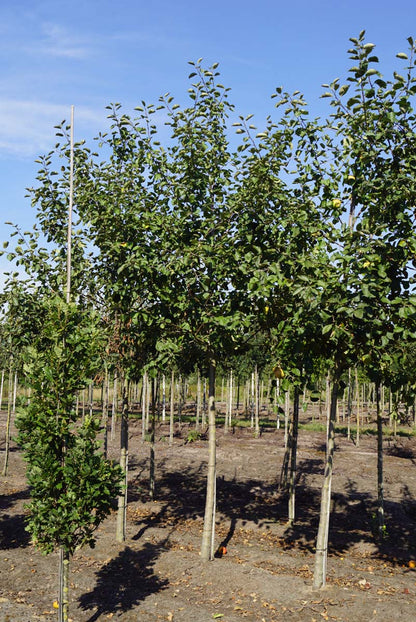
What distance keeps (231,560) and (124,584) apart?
3.03 m

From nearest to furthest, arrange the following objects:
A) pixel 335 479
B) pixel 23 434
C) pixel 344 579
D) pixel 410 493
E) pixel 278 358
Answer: pixel 23 434 < pixel 278 358 < pixel 344 579 < pixel 410 493 < pixel 335 479

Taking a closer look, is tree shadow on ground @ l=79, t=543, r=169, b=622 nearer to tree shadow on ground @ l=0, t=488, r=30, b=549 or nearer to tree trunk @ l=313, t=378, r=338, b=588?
tree shadow on ground @ l=0, t=488, r=30, b=549

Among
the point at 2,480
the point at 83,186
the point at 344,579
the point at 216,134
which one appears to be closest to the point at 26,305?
the point at 83,186

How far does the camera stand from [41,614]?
10.1 meters

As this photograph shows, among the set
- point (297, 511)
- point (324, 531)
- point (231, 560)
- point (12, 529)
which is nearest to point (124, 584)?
point (231, 560)

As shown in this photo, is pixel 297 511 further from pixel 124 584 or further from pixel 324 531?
pixel 124 584

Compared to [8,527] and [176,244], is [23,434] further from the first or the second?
[8,527]

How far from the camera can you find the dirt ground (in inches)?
409

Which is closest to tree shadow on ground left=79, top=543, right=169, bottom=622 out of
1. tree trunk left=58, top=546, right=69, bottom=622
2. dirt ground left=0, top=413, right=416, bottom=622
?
dirt ground left=0, top=413, right=416, bottom=622

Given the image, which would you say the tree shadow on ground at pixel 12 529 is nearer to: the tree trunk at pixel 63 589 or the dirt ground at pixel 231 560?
the dirt ground at pixel 231 560

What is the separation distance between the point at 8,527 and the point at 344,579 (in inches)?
386

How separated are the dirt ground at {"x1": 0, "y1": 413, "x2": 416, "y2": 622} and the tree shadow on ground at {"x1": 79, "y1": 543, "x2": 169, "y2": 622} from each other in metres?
0.02

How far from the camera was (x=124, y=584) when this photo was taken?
38.3ft

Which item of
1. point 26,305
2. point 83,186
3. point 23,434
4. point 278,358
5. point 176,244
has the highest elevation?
point 83,186
